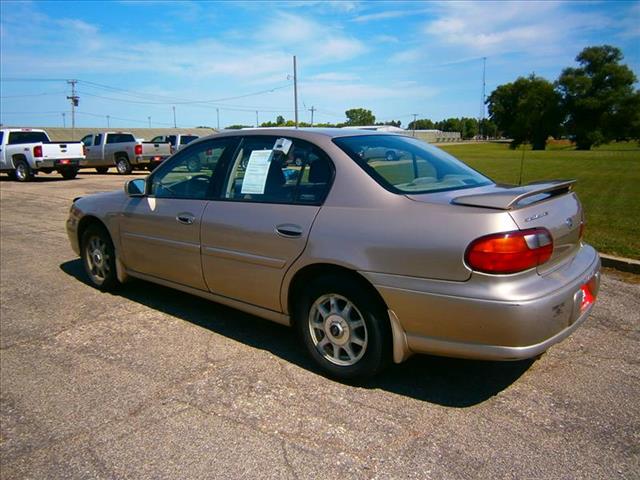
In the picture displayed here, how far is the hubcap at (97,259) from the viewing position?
5.26 metres

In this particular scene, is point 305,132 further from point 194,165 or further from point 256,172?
point 194,165

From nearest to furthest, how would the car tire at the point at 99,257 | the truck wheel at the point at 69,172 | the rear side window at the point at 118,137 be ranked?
the car tire at the point at 99,257
the truck wheel at the point at 69,172
the rear side window at the point at 118,137

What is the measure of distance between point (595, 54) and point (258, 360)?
103 m

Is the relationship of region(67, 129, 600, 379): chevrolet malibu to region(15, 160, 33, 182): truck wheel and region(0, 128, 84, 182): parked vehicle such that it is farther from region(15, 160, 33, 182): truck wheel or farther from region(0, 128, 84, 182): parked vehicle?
region(15, 160, 33, 182): truck wheel

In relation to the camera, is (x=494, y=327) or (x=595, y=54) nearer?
(x=494, y=327)

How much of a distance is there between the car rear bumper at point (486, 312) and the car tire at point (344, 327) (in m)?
0.12

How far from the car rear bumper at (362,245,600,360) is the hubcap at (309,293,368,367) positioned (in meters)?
0.28

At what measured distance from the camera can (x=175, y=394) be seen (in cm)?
327

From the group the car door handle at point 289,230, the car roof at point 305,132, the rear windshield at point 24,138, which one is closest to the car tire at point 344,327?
the car door handle at point 289,230

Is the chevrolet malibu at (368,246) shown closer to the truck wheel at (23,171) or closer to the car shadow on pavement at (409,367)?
the car shadow on pavement at (409,367)

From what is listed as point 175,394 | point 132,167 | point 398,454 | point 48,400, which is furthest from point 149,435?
point 132,167

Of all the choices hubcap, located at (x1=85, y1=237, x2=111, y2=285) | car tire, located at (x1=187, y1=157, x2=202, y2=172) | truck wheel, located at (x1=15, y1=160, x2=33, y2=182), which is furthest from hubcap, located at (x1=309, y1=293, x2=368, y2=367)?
truck wheel, located at (x1=15, y1=160, x2=33, y2=182)

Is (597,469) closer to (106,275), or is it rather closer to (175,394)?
(175,394)

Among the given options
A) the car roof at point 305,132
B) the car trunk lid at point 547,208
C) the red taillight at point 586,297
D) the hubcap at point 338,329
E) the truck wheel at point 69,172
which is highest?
the car roof at point 305,132
